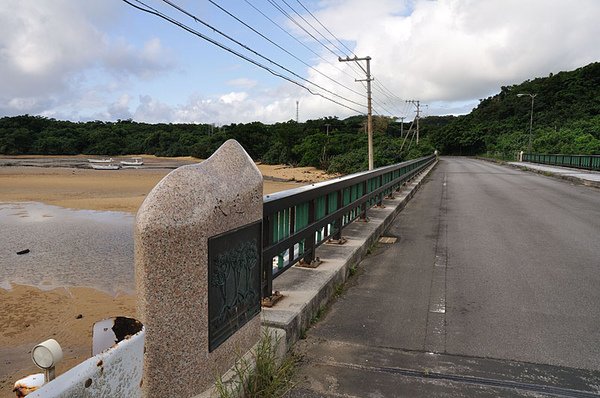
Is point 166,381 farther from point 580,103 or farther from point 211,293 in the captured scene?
point 580,103

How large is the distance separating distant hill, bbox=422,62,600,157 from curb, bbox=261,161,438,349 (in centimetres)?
5032

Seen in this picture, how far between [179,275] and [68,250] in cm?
1040

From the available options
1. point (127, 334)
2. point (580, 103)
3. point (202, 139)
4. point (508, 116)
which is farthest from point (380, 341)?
point (508, 116)

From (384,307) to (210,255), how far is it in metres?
2.90

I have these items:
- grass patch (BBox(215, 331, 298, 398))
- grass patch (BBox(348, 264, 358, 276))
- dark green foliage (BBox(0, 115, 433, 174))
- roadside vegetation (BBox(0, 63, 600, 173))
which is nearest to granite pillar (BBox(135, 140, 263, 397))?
grass patch (BBox(215, 331, 298, 398))

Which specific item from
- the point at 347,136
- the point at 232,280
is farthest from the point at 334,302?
the point at 347,136

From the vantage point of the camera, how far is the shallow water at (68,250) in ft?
29.4

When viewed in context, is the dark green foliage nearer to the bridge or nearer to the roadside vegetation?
the roadside vegetation

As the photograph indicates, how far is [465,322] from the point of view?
4.58m

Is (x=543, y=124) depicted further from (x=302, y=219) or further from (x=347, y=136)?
(x=302, y=219)

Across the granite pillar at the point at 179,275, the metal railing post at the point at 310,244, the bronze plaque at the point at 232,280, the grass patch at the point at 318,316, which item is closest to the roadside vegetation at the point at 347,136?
the metal railing post at the point at 310,244

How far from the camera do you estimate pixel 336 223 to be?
6859mm

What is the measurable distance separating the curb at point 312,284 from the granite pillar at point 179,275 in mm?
1074

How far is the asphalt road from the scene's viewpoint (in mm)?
3406
